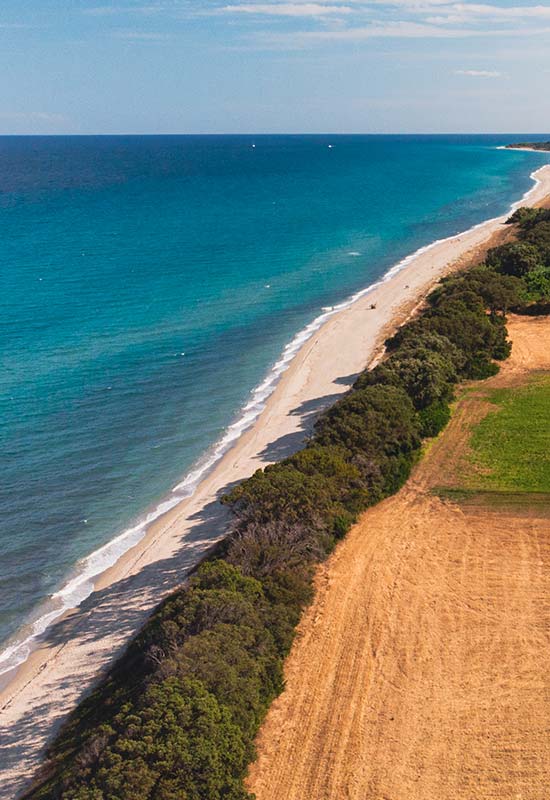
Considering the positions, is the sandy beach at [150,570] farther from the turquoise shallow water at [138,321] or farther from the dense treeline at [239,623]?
the turquoise shallow water at [138,321]

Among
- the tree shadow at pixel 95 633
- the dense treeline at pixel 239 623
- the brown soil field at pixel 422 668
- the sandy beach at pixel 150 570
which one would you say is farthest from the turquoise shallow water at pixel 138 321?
the brown soil field at pixel 422 668

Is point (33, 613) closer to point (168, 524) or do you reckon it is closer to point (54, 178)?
point (168, 524)

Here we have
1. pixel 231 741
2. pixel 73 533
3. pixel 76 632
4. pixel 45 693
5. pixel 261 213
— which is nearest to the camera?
pixel 231 741

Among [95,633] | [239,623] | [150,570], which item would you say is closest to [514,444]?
[150,570]

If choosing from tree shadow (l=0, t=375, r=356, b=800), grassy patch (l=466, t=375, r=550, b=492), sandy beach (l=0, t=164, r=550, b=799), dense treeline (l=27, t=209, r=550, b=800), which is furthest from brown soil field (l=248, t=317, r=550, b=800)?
sandy beach (l=0, t=164, r=550, b=799)

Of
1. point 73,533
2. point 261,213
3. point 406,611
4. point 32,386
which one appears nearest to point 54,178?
point 261,213

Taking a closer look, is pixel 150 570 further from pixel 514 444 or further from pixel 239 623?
pixel 514 444

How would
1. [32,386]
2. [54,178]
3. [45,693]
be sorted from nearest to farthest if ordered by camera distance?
[45,693], [32,386], [54,178]
